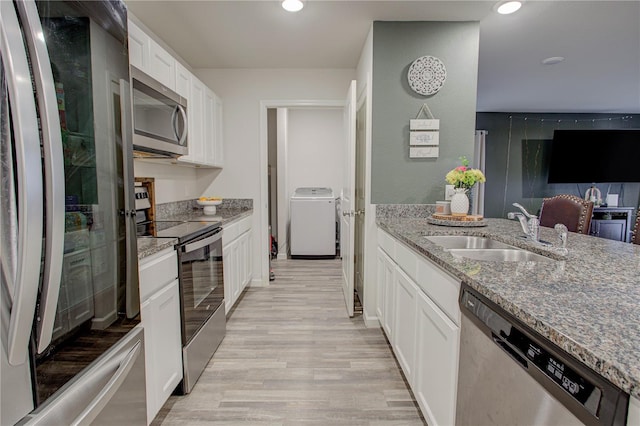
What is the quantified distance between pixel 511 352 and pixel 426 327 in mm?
624

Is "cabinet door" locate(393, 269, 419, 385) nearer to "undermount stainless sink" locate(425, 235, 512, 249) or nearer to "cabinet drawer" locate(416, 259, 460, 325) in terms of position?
"cabinet drawer" locate(416, 259, 460, 325)

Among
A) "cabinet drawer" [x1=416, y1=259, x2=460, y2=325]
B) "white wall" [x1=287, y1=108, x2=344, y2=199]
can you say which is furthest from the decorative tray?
"white wall" [x1=287, y1=108, x2=344, y2=199]

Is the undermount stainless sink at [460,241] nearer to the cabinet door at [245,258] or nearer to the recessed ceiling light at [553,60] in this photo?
the cabinet door at [245,258]

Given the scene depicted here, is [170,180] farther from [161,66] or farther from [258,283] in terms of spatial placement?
[258,283]

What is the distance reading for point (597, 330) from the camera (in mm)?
636

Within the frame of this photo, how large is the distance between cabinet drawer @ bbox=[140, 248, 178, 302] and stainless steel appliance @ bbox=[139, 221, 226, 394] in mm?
61

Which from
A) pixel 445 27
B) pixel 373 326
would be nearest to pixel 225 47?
pixel 445 27

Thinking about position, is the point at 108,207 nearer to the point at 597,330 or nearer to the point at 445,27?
the point at 597,330

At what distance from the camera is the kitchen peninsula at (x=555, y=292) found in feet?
1.90

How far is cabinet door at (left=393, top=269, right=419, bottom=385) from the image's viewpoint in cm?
159

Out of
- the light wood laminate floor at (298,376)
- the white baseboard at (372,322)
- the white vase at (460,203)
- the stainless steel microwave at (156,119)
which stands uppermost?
the stainless steel microwave at (156,119)

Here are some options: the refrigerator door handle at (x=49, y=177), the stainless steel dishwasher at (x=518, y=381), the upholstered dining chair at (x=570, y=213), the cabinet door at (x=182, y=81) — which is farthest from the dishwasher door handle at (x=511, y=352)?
the cabinet door at (x=182, y=81)

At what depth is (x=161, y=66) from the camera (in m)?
2.13

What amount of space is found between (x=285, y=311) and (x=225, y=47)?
249cm
